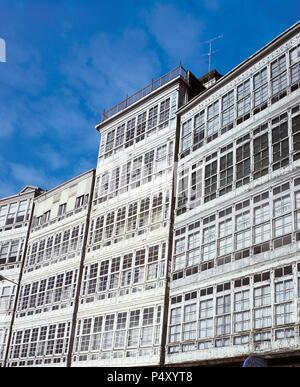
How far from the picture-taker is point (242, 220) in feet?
69.4

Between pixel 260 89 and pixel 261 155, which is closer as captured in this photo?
pixel 261 155

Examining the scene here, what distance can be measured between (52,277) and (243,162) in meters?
14.7

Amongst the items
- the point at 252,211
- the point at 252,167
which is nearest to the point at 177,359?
the point at 252,211

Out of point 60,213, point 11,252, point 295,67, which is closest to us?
point 295,67

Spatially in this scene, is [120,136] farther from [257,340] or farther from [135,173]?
[257,340]

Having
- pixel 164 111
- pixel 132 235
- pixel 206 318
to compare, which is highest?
pixel 164 111

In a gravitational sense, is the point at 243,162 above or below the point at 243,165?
above

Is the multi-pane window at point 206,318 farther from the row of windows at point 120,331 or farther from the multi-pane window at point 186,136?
the multi-pane window at point 186,136

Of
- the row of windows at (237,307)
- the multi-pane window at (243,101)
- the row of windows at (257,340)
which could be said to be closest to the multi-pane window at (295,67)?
the multi-pane window at (243,101)

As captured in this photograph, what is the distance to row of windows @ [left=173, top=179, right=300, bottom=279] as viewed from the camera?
19312mm

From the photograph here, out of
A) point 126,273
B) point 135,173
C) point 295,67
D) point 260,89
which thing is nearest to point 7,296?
point 126,273

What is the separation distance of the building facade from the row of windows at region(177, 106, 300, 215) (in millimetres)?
58

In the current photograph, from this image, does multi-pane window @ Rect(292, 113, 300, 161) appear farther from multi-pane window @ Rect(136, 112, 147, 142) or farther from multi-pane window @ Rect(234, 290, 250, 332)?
multi-pane window @ Rect(136, 112, 147, 142)

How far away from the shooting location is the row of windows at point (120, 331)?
23580 mm
